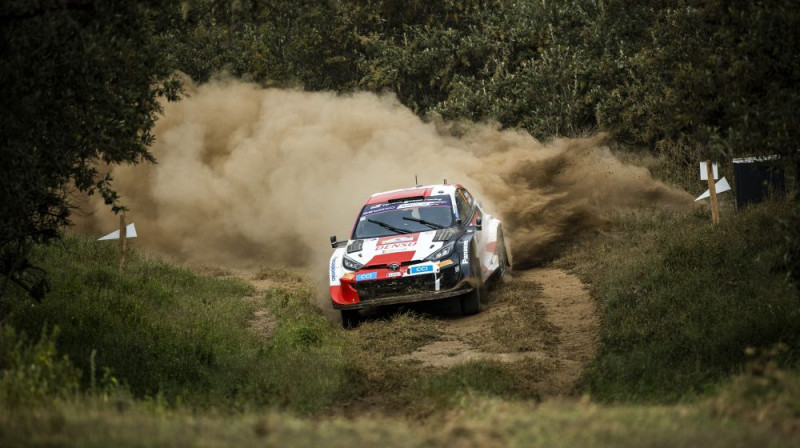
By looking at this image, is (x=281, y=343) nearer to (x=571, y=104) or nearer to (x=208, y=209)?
(x=208, y=209)

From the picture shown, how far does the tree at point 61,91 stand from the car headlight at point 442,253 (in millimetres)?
4697

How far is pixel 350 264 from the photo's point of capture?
47.2 feet

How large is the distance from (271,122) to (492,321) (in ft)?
45.1

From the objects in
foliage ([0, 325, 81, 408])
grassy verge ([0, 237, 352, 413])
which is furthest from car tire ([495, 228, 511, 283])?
foliage ([0, 325, 81, 408])

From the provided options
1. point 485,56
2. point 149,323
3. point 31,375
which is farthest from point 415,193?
point 485,56

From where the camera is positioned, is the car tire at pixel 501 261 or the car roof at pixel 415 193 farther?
the car tire at pixel 501 261

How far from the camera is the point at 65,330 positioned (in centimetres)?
1228

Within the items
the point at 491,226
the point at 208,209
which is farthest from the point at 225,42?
the point at 491,226

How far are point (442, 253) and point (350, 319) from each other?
5.39 feet

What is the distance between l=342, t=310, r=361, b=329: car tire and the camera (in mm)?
14367

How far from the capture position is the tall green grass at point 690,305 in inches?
373

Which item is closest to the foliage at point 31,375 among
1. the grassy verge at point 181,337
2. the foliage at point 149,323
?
the grassy verge at point 181,337

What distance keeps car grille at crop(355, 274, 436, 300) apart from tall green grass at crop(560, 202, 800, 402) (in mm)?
2462

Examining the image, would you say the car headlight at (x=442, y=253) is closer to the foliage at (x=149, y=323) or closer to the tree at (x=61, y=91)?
the foliage at (x=149, y=323)
